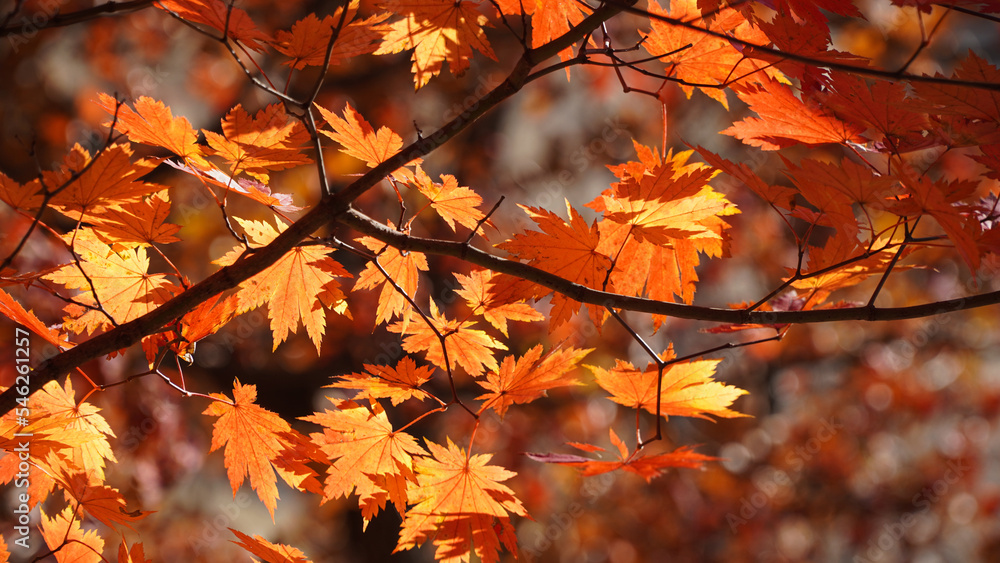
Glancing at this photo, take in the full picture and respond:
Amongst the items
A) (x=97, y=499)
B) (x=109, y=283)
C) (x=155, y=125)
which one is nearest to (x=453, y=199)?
(x=155, y=125)

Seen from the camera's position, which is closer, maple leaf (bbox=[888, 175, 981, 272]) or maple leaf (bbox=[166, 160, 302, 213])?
maple leaf (bbox=[888, 175, 981, 272])

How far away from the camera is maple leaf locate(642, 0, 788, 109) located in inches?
46.1

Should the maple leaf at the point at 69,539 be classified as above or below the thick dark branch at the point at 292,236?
below

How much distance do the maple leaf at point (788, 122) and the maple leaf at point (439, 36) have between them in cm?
52

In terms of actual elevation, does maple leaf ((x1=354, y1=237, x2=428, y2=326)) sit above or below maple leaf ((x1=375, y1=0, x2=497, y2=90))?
below

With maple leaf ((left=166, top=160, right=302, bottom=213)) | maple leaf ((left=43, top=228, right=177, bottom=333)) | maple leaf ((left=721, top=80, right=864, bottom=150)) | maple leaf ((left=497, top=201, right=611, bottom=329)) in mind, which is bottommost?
maple leaf ((left=43, top=228, right=177, bottom=333))

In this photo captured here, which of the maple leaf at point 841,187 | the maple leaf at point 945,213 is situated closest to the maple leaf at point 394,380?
the maple leaf at point 841,187

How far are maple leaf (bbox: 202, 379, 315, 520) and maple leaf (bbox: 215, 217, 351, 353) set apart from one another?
0.50 feet

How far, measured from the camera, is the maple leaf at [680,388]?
1266mm

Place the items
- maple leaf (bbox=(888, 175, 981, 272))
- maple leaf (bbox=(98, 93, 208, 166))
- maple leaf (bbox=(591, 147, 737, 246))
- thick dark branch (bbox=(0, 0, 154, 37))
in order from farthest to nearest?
maple leaf (bbox=(591, 147, 737, 246)) → maple leaf (bbox=(98, 93, 208, 166)) → maple leaf (bbox=(888, 175, 981, 272)) → thick dark branch (bbox=(0, 0, 154, 37))

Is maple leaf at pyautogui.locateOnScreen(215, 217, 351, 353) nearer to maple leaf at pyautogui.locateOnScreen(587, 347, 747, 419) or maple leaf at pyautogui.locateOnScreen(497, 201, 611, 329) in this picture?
maple leaf at pyautogui.locateOnScreen(497, 201, 611, 329)

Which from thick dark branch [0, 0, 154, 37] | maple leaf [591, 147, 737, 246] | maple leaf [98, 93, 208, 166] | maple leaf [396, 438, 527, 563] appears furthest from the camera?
maple leaf [396, 438, 527, 563]

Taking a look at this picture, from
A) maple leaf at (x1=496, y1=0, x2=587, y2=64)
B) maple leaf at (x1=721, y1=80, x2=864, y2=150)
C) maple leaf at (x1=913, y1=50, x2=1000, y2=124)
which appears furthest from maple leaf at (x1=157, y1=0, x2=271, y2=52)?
maple leaf at (x1=913, y1=50, x2=1000, y2=124)

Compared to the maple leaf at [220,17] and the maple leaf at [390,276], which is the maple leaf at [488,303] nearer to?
the maple leaf at [390,276]
